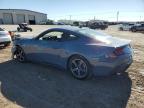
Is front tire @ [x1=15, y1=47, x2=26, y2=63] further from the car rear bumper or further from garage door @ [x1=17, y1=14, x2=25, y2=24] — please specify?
garage door @ [x1=17, y1=14, x2=25, y2=24]

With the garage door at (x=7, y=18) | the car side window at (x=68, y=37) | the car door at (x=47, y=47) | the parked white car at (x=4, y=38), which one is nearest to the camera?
the car side window at (x=68, y=37)

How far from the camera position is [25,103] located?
427 cm

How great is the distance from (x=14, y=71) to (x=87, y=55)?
274 cm

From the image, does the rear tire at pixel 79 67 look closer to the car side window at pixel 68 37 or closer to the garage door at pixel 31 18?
the car side window at pixel 68 37

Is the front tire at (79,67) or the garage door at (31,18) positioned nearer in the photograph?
the front tire at (79,67)

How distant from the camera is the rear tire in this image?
Result: 17.9 feet

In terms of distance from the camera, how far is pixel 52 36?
655 cm

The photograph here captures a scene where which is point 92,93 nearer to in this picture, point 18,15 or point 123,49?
point 123,49

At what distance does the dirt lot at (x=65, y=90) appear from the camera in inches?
167

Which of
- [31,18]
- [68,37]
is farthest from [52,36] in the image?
[31,18]

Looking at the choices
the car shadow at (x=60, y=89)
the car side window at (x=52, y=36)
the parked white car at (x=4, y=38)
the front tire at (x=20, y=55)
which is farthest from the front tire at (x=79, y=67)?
the parked white car at (x=4, y=38)

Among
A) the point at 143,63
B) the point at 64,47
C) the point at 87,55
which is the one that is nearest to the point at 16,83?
the point at 64,47

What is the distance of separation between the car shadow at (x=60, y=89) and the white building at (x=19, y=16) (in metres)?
67.8

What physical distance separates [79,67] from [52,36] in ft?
5.25
